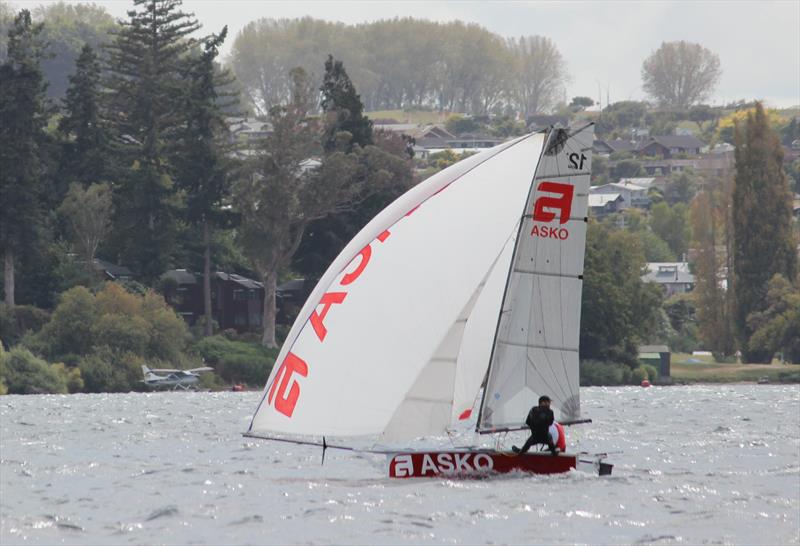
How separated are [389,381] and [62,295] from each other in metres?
39.8

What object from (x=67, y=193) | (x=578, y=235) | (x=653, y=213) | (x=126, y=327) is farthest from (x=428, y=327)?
(x=653, y=213)

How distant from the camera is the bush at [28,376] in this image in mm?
54344

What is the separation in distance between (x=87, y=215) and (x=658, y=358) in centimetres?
2288

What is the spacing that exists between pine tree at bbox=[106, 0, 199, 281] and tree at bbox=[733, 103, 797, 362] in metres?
22.2

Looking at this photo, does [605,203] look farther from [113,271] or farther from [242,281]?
[113,271]

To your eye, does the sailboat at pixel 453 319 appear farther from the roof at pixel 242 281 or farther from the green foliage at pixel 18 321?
the roof at pixel 242 281

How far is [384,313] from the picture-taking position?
70.6 ft

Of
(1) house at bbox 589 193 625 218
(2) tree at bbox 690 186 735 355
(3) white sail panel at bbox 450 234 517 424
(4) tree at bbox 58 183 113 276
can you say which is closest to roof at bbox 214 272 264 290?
(4) tree at bbox 58 183 113 276

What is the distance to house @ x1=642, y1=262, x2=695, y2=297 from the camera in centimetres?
9456

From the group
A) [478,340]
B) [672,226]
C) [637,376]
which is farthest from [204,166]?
[672,226]

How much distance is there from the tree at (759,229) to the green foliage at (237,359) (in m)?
18.9

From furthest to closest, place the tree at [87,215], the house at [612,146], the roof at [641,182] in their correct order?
the house at [612,146] < the roof at [641,182] < the tree at [87,215]

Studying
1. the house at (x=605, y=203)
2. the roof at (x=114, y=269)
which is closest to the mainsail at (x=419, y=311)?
the roof at (x=114, y=269)

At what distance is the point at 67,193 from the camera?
64.5 metres
